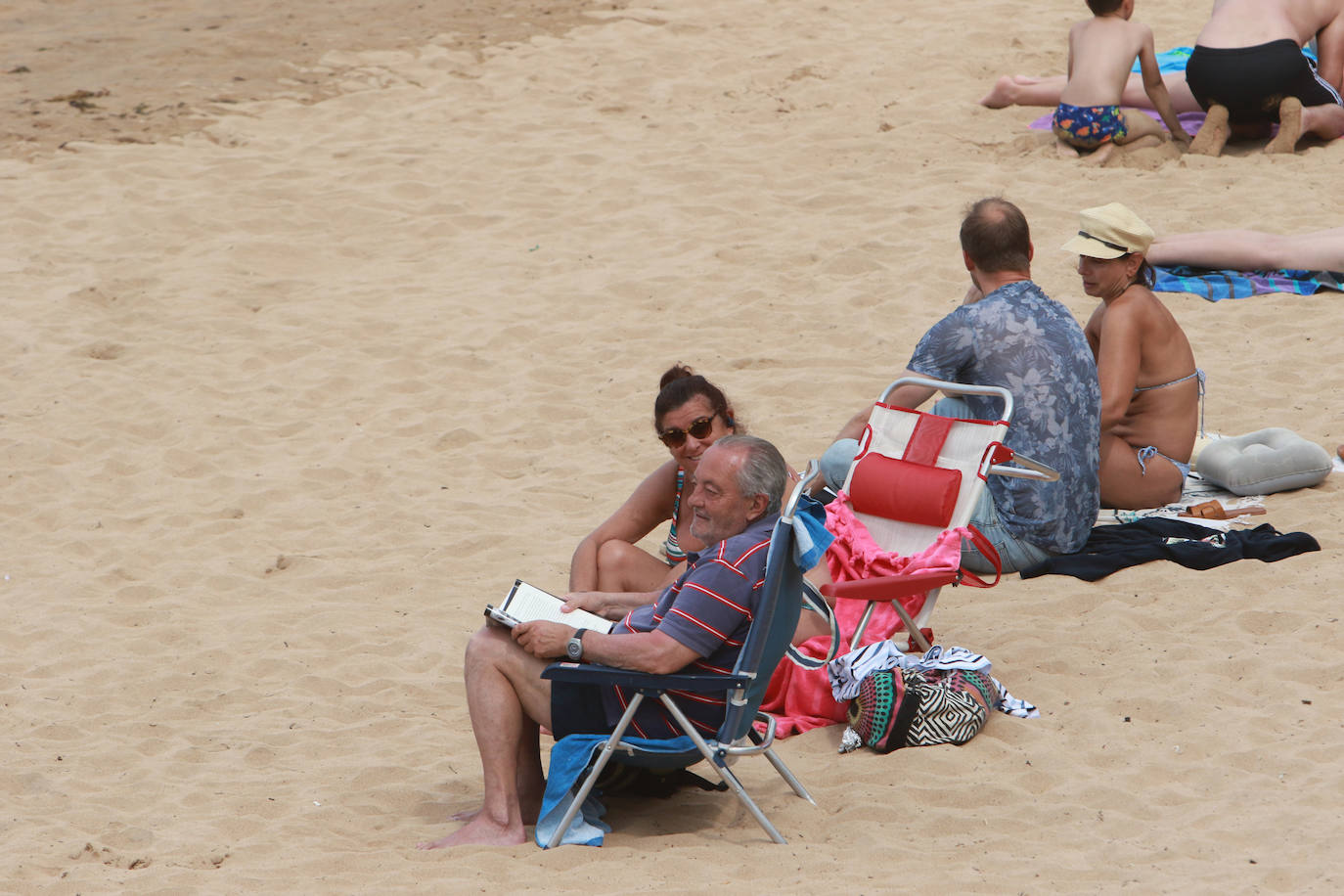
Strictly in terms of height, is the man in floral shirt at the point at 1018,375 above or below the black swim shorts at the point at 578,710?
above

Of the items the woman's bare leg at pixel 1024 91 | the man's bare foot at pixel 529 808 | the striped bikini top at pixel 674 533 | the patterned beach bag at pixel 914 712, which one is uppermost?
the woman's bare leg at pixel 1024 91

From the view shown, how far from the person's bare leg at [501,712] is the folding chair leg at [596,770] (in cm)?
12

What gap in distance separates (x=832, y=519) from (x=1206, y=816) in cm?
156

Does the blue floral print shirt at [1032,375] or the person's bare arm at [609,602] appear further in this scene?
the blue floral print shirt at [1032,375]

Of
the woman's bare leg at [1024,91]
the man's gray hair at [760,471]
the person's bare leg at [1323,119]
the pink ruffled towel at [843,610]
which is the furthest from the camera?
the woman's bare leg at [1024,91]

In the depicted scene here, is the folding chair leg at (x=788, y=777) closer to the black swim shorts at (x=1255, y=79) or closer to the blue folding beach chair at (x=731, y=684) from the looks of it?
the blue folding beach chair at (x=731, y=684)

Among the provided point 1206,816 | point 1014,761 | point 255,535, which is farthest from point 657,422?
point 255,535

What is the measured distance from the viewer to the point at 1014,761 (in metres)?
4.26

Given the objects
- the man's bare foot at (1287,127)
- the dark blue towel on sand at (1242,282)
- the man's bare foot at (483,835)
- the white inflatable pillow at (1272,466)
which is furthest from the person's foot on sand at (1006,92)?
the man's bare foot at (483,835)

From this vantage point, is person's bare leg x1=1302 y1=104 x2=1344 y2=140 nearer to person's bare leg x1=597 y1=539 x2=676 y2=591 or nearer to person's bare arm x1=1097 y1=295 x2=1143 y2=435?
person's bare arm x1=1097 y1=295 x2=1143 y2=435

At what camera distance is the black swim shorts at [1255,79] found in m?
8.85

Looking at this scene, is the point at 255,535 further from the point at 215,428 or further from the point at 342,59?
the point at 342,59

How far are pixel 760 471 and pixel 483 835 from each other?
1142 mm

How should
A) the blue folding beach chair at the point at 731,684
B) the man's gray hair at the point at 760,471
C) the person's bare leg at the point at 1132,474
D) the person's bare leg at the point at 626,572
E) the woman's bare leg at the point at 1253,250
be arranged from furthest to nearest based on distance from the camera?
the woman's bare leg at the point at 1253,250 < the person's bare leg at the point at 1132,474 < the person's bare leg at the point at 626,572 < the man's gray hair at the point at 760,471 < the blue folding beach chair at the point at 731,684
